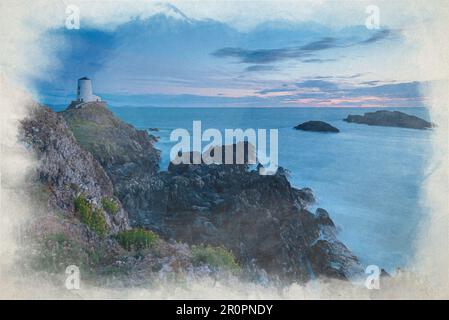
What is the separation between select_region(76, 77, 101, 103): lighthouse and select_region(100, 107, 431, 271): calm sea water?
0.34 m

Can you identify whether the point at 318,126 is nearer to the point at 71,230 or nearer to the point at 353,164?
the point at 353,164

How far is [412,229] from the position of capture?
18.2 ft

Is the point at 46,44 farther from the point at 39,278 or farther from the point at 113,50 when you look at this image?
the point at 39,278

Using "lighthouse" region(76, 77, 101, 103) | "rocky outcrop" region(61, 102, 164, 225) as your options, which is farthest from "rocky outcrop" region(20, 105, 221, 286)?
"lighthouse" region(76, 77, 101, 103)

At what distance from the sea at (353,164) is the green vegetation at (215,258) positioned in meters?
1.22

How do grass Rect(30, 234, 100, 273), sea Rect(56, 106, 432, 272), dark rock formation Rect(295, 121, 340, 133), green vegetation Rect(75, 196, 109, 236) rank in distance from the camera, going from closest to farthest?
grass Rect(30, 234, 100, 273)
green vegetation Rect(75, 196, 109, 236)
sea Rect(56, 106, 432, 272)
dark rock formation Rect(295, 121, 340, 133)

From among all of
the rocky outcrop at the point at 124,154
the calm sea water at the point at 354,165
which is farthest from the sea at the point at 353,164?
the rocky outcrop at the point at 124,154

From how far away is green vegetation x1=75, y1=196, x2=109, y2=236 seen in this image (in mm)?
5398

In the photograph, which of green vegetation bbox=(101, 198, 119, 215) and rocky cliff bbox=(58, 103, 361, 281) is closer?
rocky cliff bbox=(58, 103, 361, 281)

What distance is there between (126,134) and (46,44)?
1.50 m

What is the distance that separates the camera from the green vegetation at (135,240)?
17.7 ft

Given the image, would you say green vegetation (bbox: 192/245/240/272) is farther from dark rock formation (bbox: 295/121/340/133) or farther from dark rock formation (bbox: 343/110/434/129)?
dark rock formation (bbox: 343/110/434/129)

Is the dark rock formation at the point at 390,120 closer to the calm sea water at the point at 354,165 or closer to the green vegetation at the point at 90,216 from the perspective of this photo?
the calm sea water at the point at 354,165
